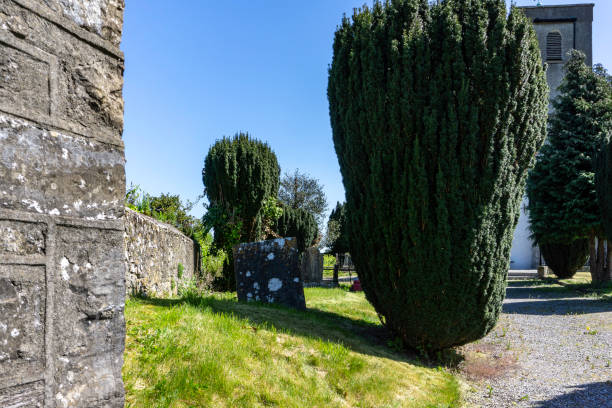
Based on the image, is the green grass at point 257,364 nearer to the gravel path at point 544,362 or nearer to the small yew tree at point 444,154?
the gravel path at point 544,362

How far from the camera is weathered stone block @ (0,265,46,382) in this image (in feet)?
4.29

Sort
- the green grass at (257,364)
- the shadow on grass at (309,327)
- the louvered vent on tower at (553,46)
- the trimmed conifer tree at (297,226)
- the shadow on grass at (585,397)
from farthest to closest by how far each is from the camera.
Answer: the louvered vent on tower at (553,46), the trimmed conifer tree at (297,226), the shadow on grass at (309,327), the shadow on grass at (585,397), the green grass at (257,364)

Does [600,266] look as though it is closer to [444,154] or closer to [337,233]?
[337,233]

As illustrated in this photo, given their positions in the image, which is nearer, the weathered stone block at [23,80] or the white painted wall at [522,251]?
the weathered stone block at [23,80]

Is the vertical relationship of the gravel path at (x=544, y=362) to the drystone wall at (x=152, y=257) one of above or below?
below

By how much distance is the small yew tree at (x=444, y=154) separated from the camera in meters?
5.32

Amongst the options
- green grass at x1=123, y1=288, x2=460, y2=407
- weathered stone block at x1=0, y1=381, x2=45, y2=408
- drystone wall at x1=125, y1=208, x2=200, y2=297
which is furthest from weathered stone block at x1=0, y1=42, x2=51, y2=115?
drystone wall at x1=125, y1=208, x2=200, y2=297

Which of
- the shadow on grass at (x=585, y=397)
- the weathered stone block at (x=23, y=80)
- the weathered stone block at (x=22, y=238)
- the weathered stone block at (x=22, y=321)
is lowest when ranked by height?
the shadow on grass at (x=585, y=397)

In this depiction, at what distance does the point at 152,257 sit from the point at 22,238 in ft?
15.4

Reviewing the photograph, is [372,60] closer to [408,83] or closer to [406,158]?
[408,83]

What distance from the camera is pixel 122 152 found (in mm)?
1742

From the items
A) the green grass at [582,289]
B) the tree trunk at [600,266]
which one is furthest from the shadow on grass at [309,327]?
the tree trunk at [600,266]

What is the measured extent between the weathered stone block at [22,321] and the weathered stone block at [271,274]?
5735 mm

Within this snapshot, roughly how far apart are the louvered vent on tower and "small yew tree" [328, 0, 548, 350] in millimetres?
29140
